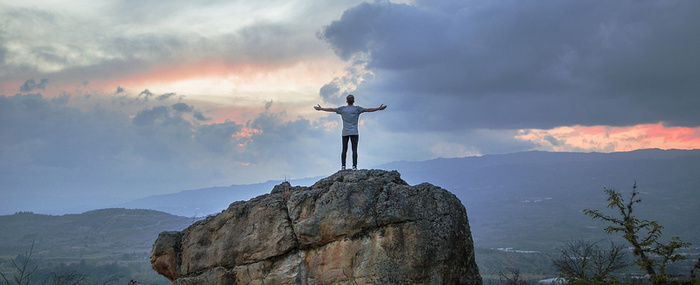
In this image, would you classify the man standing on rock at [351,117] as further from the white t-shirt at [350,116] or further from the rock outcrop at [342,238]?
the rock outcrop at [342,238]

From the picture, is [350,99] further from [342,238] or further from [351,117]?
[342,238]

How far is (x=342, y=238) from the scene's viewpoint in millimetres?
16062

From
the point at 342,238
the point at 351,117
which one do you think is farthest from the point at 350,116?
the point at 342,238

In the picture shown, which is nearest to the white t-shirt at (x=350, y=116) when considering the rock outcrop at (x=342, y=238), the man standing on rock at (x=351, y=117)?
the man standing on rock at (x=351, y=117)

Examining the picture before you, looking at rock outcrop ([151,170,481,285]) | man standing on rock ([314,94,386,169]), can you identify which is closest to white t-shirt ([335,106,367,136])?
man standing on rock ([314,94,386,169])

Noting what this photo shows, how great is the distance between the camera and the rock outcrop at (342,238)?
15523mm

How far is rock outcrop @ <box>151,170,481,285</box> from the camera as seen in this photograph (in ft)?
50.9

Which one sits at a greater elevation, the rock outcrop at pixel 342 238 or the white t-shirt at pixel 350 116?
the white t-shirt at pixel 350 116

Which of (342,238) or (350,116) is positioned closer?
(342,238)

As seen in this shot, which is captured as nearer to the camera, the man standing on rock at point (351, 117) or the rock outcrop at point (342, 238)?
the rock outcrop at point (342, 238)

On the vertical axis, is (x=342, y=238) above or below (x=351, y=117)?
below

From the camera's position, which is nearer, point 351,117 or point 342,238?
point 342,238

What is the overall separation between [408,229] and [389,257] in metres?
1.09

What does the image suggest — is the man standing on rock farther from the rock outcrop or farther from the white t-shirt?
the rock outcrop
